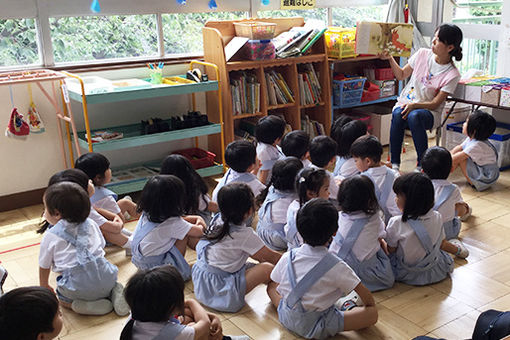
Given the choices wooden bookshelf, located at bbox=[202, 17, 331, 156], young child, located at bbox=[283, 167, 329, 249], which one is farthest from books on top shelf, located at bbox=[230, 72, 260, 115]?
young child, located at bbox=[283, 167, 329, 249]

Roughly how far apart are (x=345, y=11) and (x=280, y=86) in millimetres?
1331

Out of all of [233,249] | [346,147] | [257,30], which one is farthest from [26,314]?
[257,30]

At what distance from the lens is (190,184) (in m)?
3.23

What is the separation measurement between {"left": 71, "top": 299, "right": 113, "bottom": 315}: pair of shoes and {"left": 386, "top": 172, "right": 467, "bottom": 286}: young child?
4.62 ft

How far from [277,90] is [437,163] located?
1.87m

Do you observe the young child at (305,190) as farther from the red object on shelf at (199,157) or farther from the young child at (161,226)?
the red object on shelf at (199,157)

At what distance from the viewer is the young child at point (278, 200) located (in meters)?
3.03

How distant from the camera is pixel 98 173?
3.23 m

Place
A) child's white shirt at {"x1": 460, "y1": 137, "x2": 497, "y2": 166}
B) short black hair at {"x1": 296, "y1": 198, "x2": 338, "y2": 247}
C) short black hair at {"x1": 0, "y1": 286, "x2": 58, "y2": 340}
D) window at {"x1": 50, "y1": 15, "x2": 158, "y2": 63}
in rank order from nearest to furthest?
short black hair at {"x1": 0, "y1": 286, "x2": 58, "y2": 340} < short black hair at {"x1": 296, "y1": 198, "x2": 338, "y2": 247} < child's white shirt at {"x1": 460, "y1": 137, "x2": 497, "y2": 166} < window at {"x1": 50, "y1": 15, "x2": 158, "y2": 63}

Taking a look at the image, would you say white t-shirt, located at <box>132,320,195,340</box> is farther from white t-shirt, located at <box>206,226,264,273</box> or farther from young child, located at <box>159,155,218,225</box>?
young child, located at <box>159,155,218,225</box>

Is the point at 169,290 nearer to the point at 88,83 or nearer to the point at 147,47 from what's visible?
the point at 88,83

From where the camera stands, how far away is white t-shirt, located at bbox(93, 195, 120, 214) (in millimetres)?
3270

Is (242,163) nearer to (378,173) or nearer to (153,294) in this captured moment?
(378,173)

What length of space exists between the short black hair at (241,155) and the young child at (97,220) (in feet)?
2.41
